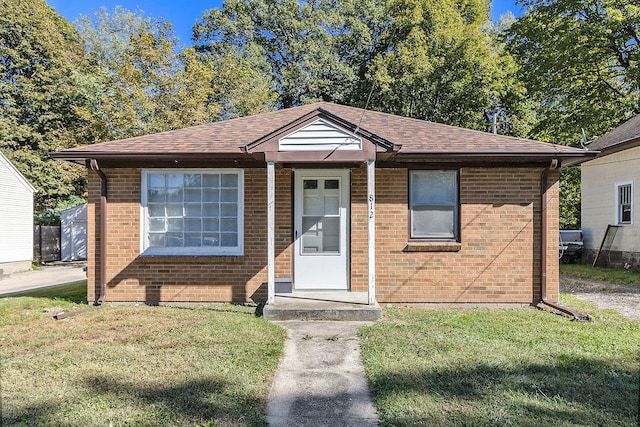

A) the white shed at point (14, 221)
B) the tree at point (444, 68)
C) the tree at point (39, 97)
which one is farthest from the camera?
the tree at point (39, 97)

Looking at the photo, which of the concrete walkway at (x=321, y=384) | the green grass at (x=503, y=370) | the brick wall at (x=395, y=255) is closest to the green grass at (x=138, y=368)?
the concrete walkway at (x=321, y=384)

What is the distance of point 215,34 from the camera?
86.3 feet

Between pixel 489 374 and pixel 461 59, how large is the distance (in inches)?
821

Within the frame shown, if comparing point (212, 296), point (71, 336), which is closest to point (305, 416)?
point (71, 336)

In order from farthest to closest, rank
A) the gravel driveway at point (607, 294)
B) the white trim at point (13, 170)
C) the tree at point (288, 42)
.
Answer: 1. the tree at point (288, 42)
2. the white trim at point (13, 170)
3. the gravel driveway at point (607, 294)

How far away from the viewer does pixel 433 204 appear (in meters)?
7.81

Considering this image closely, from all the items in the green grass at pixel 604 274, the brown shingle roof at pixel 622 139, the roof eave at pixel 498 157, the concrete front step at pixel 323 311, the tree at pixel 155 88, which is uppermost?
the tree at pixel 155 88

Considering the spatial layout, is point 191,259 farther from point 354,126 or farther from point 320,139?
point 354,126

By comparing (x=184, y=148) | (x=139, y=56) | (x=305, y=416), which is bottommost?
(x=305, y=416)

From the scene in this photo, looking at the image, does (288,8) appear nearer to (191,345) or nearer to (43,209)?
(43,209)

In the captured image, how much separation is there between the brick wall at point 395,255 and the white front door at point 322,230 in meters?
0.32

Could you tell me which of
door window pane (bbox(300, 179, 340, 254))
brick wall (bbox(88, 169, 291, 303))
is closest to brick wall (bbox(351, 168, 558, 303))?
door window pane (bbox(300, 179, 340, 254))

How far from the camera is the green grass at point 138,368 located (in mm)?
3541

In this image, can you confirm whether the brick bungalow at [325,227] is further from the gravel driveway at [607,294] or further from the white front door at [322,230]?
the gravel driveway at [607,294]
